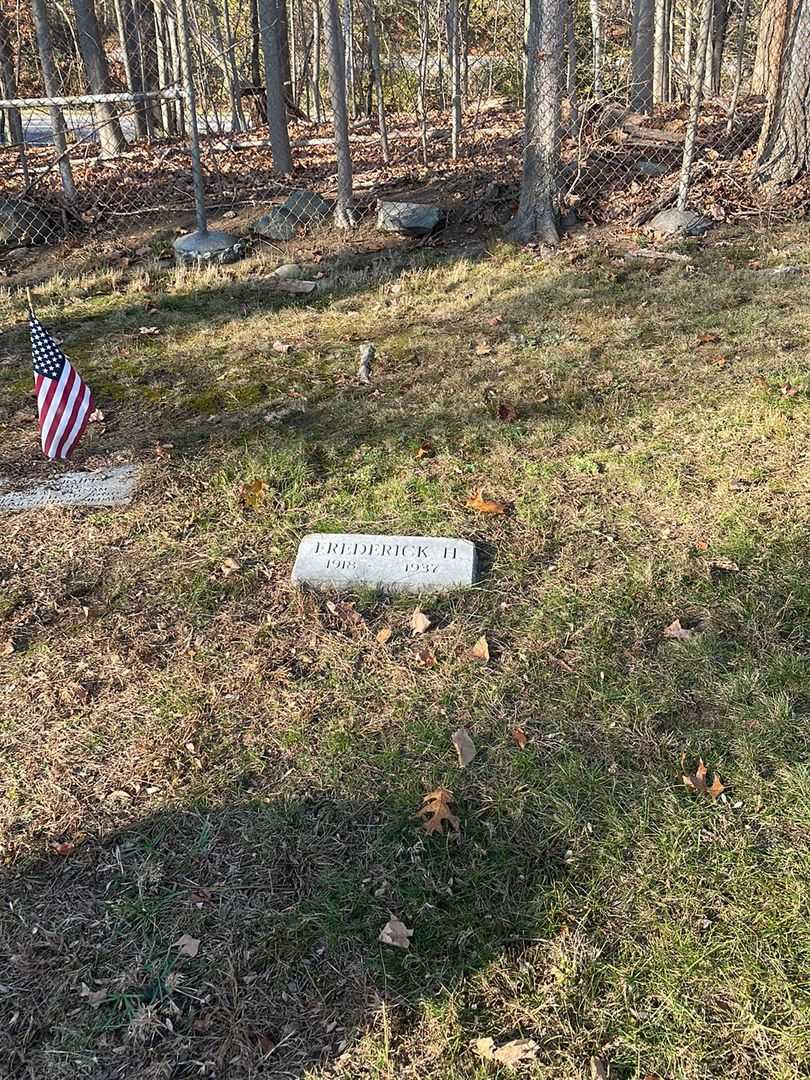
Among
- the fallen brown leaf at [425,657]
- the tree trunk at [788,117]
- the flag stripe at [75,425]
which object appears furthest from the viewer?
the tree trunk at [788,117]

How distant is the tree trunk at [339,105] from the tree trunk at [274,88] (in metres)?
2.52

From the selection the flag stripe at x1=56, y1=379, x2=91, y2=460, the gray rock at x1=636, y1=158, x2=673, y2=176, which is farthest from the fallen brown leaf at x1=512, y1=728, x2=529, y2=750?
the gray rock at x1=636, y1=158, x2=673, y2=176

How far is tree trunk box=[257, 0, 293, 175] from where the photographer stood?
1088cm

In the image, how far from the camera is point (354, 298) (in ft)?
25.1

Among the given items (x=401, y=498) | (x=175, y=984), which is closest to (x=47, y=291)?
(x=401, y=498)

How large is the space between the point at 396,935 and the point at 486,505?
7.90 ft

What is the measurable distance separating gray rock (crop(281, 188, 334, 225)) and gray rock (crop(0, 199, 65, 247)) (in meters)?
2.90

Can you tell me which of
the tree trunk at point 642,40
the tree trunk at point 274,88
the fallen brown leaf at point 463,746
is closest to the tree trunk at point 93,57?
the tree trunk at point 274,88

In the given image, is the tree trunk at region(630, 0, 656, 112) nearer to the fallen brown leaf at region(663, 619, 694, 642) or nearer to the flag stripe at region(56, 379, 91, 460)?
the flag stripe at region(56, 379, 91, 460)

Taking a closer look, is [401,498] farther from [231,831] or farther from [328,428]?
[231,831]

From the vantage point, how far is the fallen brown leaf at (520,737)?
9.71 feet

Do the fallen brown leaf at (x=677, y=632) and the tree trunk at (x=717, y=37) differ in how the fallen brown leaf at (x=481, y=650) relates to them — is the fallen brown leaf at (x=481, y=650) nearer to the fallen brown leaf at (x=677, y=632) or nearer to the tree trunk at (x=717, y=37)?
the fallen brown leaf at (x=677, y=632)

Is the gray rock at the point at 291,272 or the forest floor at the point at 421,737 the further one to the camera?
the gray rock at the point at 291,272

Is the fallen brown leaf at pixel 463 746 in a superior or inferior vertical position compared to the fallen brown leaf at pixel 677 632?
inferior
